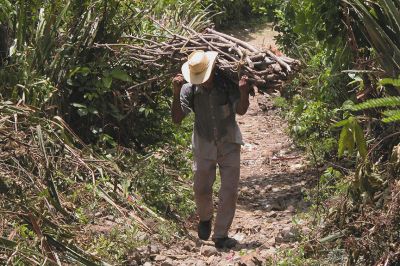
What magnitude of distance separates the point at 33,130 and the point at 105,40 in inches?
88.8

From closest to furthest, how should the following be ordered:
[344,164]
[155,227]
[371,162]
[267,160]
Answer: [371,162]
[155,227]
[344,164]
[267,160]

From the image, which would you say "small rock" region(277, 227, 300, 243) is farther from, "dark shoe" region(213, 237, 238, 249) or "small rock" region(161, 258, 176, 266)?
"small rock" region(161, 258, 176, 266)

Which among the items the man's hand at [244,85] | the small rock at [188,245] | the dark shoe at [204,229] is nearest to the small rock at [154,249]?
the small rock at [188,245]

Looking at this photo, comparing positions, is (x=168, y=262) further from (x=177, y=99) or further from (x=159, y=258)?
(x=177, y=99)

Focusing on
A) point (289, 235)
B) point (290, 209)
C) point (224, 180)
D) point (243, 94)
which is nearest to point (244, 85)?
point (243, 94)

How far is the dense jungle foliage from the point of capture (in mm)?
5398

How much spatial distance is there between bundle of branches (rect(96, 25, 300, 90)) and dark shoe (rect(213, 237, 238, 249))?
1241 mm

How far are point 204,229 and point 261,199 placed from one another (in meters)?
1.38

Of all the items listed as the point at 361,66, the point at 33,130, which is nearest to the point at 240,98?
the point at 361,66

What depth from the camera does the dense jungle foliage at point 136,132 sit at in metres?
5.40

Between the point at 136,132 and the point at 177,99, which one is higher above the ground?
the point at 177,99

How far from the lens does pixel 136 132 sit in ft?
28.4

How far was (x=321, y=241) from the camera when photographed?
5.75 metres

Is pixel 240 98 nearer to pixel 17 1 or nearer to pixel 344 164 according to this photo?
pixel 344 164
